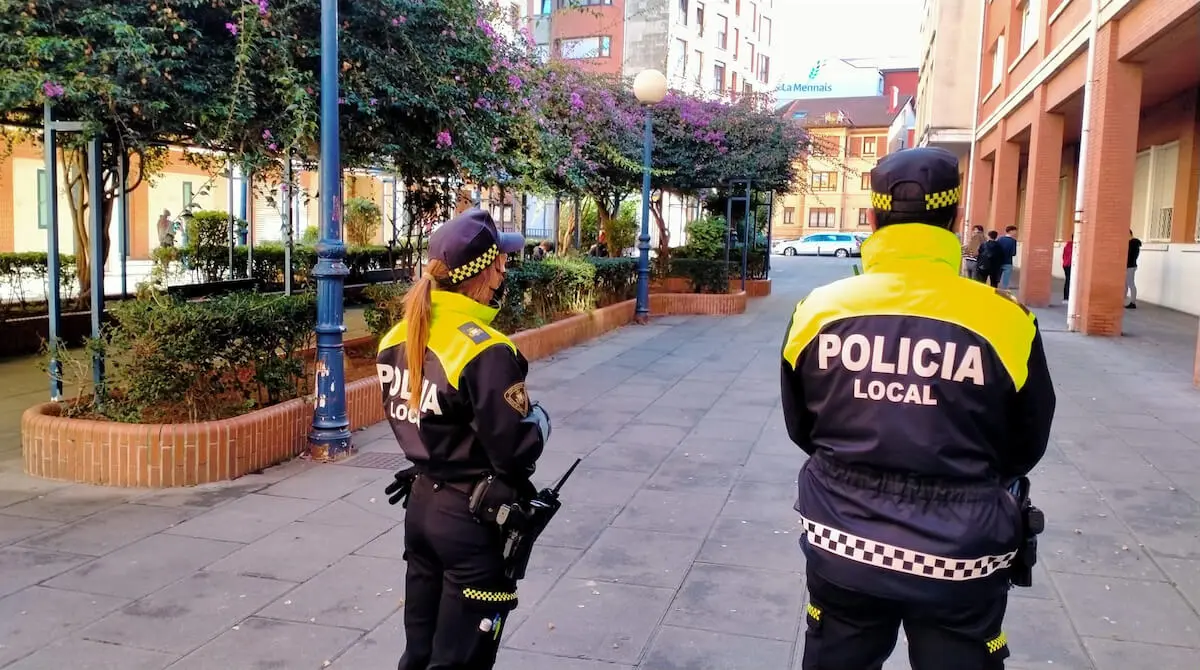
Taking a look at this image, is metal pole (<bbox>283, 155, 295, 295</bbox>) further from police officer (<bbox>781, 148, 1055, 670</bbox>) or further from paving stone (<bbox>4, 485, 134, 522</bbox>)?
police officer (<bbox>781, 148, 1055, 670</bbox>)

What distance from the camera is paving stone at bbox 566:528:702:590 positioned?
4410 mm

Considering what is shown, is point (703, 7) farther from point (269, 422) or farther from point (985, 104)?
point (269, 422)

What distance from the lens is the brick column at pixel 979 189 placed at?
94.4 feet

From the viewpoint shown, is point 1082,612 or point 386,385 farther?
point 1082,612

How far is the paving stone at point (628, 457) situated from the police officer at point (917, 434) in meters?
4.06

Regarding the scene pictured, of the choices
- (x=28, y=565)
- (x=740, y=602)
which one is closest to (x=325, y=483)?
(x=28, y=565)

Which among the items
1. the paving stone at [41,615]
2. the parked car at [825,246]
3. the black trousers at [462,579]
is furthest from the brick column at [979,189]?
the black trousers at [462,579]

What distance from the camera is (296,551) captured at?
4641mm

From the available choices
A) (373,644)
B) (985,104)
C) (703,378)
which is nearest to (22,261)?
(703,378)

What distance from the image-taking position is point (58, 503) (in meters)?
5.26

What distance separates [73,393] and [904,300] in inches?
250

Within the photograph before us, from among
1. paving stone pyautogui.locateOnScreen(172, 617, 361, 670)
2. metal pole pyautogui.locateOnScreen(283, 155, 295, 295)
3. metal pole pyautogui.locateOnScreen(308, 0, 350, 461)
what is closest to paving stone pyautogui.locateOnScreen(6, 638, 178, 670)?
paving stone pyautogui.locateOnScreen(172, 617, 361, 670)

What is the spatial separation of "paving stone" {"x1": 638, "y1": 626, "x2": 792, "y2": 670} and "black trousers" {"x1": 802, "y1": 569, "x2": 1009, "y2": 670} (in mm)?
1278

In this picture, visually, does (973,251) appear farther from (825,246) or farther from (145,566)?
(825,246)
